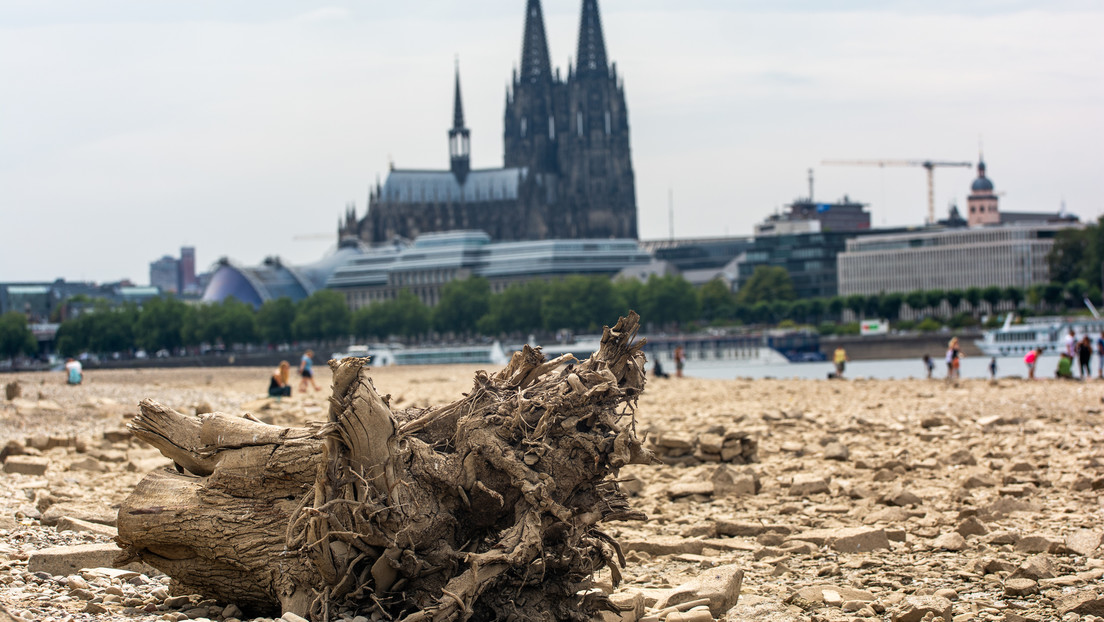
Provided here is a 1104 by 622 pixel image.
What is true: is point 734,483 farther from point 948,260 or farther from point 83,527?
point 948,260

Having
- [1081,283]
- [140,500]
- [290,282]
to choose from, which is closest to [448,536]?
[140,500]

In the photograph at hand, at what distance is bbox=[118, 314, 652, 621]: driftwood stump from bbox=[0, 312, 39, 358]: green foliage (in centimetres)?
10984

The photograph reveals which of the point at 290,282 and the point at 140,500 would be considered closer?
the point at 140,500

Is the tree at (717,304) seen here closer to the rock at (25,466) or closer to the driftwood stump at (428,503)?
the rock at (25,466)

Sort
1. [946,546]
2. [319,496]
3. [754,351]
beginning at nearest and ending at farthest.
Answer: [319,496], [946,546], [754,351]

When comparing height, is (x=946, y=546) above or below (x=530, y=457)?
below

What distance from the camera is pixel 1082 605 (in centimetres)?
838

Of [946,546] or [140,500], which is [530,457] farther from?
[946,546]

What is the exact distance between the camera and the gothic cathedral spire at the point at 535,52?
517ft

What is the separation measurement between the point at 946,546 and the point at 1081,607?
1905 millimetres

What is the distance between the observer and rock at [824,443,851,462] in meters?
14.7

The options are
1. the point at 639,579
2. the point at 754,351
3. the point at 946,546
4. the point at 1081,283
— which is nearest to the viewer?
the point at 639,579

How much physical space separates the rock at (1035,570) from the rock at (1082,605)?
21.8 inches

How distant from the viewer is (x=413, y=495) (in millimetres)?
7301
